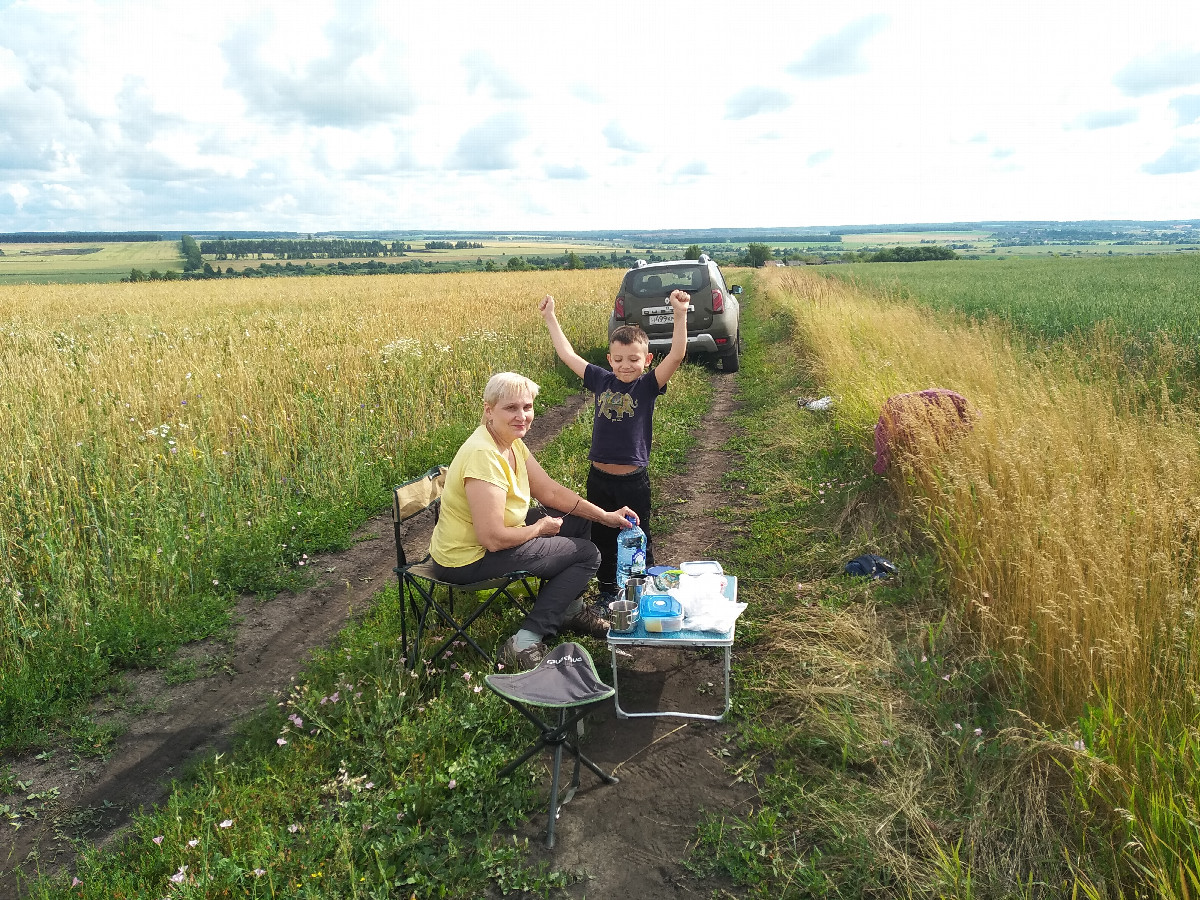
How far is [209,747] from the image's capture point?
350 cm

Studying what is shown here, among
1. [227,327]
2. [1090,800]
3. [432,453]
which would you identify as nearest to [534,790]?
[1090,800]

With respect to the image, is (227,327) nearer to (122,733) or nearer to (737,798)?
(122,733)

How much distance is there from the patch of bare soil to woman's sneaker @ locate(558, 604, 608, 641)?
217 mm

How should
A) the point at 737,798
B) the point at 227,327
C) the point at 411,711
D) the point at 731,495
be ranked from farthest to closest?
the point at 227,327 < the point at 731,495 < the point at 411,711 < the point at 737,798

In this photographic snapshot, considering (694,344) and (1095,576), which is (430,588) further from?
(694,344)

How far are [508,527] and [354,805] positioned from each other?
1.46 m

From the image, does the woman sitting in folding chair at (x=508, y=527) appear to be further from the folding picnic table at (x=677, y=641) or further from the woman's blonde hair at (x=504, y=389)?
the folding picnic table at (x=677, y=641)

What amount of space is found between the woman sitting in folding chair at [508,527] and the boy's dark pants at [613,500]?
46 cm

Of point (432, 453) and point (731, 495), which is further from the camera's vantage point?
point (432, 453)

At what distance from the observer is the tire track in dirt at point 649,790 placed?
107 inches

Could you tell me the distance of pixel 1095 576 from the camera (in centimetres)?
308

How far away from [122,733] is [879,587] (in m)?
4.23

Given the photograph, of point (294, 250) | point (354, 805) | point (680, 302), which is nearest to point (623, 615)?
point (354, 805)

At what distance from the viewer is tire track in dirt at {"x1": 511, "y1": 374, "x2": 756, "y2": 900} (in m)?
2.72
